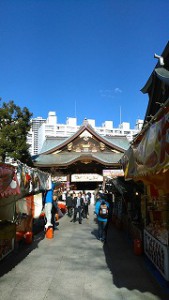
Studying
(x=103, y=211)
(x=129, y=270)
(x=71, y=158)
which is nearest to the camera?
(x=129, y=270)

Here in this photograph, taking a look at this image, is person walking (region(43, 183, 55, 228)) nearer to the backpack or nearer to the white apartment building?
the backpack

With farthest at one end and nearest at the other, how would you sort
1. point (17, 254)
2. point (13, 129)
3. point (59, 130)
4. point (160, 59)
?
point (59, 130) → point (13, 129) → point (160, 59) → point (17, 254)

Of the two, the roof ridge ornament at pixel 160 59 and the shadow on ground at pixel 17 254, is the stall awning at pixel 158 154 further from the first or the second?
the roof ridge ornament at pixel 160 59

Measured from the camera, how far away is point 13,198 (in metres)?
8.19

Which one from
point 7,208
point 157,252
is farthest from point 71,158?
point 157,252

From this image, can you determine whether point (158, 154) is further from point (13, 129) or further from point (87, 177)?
point (87, 177)

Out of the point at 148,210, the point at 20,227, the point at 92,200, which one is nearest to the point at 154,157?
the point at 148,210

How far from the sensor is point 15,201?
8.25m

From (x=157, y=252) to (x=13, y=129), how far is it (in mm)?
18200

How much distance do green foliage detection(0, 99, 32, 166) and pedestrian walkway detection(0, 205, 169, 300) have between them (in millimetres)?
13710

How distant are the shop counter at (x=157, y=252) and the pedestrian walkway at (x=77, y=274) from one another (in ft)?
0.85

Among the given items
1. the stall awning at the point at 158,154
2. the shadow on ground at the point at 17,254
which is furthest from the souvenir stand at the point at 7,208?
the stall awning at the point at 158,154

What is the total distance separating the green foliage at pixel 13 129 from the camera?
22359 mm

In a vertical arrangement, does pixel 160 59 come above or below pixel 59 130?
below
